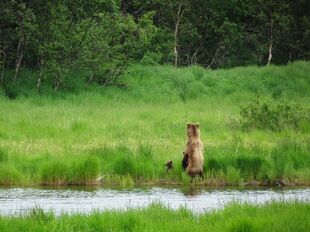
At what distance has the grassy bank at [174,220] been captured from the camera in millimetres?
10602

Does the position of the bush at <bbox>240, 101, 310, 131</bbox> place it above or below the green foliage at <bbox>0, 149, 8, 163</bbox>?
above

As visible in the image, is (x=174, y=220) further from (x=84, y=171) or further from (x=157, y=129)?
(x=157, y=129)

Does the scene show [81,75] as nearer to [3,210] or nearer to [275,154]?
[275,154]

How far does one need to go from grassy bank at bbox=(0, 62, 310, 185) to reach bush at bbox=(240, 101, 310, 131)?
0.11 ft

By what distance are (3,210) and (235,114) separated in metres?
17.4

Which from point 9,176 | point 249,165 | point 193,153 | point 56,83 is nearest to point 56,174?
point 9,176

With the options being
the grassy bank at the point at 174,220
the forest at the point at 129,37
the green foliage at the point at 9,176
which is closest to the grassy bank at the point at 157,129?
the green foliage at the point at 9,176

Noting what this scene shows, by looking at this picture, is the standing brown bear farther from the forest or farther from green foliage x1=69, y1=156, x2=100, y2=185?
the forest

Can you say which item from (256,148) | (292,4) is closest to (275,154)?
(256,148)

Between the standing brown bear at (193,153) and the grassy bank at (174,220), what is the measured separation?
17.0 ft

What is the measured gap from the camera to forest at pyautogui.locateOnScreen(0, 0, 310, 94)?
35594 mm

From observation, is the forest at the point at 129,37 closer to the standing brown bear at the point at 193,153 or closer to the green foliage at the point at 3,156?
the green foliage at the point at 3,156

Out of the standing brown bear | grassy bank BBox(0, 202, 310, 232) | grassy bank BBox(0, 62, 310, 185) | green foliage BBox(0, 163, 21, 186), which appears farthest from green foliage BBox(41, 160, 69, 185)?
grassy bank BBox(0, 202, 310, 232)

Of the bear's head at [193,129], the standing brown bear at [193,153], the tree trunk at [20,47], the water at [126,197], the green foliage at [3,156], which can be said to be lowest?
the water at [126,197]
